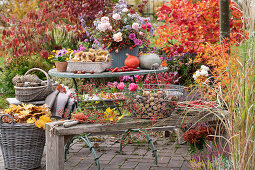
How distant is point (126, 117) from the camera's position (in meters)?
3.41

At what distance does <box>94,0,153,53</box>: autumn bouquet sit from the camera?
4.19m

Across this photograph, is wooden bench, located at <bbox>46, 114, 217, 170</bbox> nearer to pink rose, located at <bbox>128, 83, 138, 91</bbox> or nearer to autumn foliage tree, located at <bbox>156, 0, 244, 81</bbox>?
pink rose, located at <bbox>128, 83, 138, 91</bbox>

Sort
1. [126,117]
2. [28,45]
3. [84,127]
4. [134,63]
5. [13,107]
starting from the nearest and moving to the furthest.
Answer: [84,127]
[126,117]
[13,107]
[134,63]
[28,45]

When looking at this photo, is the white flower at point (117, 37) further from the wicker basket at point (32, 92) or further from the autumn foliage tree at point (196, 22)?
the autumn foliage tree at point (196, 22)

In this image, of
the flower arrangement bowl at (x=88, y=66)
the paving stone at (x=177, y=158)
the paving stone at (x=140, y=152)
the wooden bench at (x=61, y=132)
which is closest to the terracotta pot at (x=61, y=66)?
the flower arrangement bowl at (x=88, y=66)

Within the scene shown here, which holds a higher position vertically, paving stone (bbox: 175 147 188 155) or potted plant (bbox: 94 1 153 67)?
potted plant (bbox: 94 1 153 67)

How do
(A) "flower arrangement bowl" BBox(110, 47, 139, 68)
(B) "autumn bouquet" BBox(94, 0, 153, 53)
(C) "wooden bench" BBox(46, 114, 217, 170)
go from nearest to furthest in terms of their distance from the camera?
(C) "wooden bench" BBox(46, 114, 217, 170) < (B) "autumn bouquet" BBox(94, 0, 153, 53) < (A) "flower arrangement bowl" BBox(110, 47, 139, 68)

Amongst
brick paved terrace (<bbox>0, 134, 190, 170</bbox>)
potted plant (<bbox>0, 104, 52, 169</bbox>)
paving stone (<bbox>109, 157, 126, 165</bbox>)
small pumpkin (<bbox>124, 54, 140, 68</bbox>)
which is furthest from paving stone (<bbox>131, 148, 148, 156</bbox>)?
potted plant (<bbox>0, 104, 52, 169</bbox>)

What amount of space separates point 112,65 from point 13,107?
1.27m

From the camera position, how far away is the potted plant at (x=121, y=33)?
166 inches

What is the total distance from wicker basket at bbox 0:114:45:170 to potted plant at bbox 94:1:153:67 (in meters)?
1.34

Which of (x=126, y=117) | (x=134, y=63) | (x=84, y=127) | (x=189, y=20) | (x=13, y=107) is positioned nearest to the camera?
(x=84, y=127)

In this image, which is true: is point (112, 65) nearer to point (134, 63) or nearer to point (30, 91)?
point (134, 63)

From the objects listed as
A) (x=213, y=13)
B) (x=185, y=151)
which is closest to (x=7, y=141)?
(x=185, y=151)
